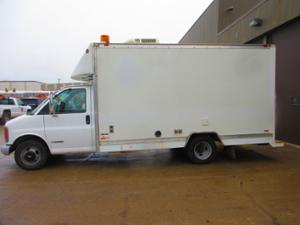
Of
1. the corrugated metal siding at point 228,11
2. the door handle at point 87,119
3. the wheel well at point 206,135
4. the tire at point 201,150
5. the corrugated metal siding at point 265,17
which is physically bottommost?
the tire at point 201,150

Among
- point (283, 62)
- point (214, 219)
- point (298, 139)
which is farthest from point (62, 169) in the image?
point (283, 62)

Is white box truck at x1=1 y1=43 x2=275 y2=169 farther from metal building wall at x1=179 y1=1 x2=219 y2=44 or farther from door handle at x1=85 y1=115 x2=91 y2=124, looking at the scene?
Result: metal building wall at x1=179 y1=1 x2=219 y2=44

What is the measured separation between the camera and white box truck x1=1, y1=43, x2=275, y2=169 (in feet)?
17.6

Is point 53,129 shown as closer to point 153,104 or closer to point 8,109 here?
point 153,104

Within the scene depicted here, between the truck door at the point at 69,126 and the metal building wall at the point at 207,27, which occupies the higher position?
the metal building wall at the point at 207,27

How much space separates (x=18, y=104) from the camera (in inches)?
656

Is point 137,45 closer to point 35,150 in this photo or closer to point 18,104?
point 35,150

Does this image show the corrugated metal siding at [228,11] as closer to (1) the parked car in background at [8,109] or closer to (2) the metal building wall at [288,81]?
(2) the metal building wall at [288,81]

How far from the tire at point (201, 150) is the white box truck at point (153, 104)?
0.03 meters

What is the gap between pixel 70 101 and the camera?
18.5ft

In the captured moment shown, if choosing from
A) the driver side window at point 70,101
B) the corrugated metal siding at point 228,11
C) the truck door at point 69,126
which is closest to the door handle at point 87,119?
the truck door at point 69,126

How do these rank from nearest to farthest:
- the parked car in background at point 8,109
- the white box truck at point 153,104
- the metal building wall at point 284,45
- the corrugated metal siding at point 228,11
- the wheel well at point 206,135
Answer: the white box truck at point 153,104 → the wheel well at point 206,135 → the metal building wall at point 284,45 → the corrugated metal siding at point 228,11 → the parked car in background at point 8,109

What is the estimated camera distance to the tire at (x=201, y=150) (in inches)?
228

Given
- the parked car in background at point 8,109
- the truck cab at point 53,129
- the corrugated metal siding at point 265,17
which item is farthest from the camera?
the parked car in background at point 8,109
